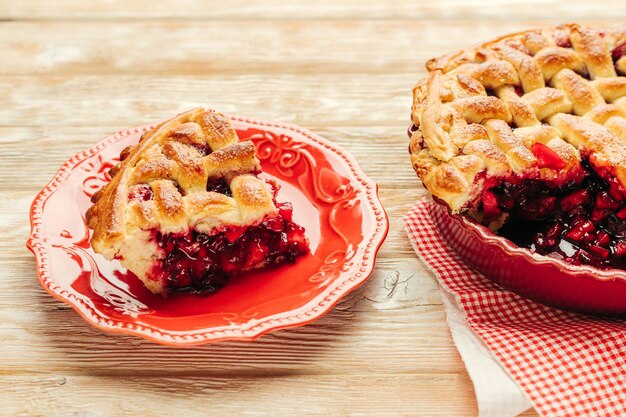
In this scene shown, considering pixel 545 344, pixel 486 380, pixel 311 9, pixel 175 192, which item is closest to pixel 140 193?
pixel 175 192

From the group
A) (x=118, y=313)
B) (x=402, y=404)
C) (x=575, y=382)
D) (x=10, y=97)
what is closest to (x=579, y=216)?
(x=575, y=382)

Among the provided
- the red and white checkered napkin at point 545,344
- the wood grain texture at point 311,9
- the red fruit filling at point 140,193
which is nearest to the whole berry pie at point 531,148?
the red and white checkered napkin at point 545,344

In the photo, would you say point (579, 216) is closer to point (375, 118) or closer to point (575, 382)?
point (575, 382)

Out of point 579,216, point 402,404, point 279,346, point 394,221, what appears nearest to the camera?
point 402,404

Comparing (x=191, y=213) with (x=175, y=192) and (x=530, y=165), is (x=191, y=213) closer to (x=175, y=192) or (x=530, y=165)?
(x=175, y=192)

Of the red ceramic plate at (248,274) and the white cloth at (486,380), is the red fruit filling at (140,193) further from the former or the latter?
the white cloth at (486,380)

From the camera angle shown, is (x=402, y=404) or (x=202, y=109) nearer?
(x=402, y=404)

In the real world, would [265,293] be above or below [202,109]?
below
